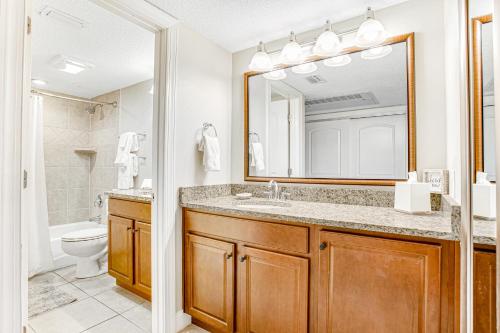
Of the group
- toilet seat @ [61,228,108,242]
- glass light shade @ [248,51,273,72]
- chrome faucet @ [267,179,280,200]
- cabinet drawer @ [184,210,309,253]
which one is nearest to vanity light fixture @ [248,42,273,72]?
glass light shade @ [248,51,273,72]

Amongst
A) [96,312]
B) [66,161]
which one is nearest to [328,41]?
[96,312]

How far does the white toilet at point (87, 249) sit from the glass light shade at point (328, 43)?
263 centimetres

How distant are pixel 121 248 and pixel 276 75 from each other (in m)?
1.98

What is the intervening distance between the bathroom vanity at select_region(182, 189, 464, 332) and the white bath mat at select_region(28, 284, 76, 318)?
46.2 inches

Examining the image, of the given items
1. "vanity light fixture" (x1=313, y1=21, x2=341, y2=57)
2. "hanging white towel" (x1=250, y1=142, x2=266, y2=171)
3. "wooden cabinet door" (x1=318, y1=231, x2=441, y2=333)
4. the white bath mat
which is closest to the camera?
"wooden cabinet door" (x1=318, y1=231, x2=441, y2=333)

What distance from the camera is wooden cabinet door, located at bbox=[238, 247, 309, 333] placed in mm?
1327

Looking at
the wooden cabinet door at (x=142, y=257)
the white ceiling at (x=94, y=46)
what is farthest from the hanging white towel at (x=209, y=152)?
the white ceiling at (x=94, y=46)

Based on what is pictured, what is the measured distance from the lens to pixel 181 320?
5.87 ft

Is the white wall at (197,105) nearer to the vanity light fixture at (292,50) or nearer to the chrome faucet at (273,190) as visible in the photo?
the chrome faucet at (273,190)

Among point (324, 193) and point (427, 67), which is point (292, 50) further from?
point (324, 193)

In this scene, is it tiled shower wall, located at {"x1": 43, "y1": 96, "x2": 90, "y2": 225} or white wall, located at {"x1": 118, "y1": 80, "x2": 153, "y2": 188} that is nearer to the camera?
white wall, located at {"x1": 118, "y1": 80, "x2": 153, "y2": 188}

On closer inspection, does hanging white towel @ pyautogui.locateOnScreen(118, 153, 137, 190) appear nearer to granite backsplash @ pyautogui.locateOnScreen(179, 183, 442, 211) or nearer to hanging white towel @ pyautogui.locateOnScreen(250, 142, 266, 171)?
granite backsplash @ pyautogui.locateOnScreen(179, 183, 442, 211)

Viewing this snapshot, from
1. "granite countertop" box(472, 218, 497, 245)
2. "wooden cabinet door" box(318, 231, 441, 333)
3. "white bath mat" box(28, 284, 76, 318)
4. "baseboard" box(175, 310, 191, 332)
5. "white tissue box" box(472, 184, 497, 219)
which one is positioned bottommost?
"white bath mat" box(28, 284, 76, 318)

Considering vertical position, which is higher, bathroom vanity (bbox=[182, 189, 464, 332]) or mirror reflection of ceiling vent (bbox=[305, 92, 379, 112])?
mirror reflection of ceiling vent (bbox=[305, 92, 379, 112])
